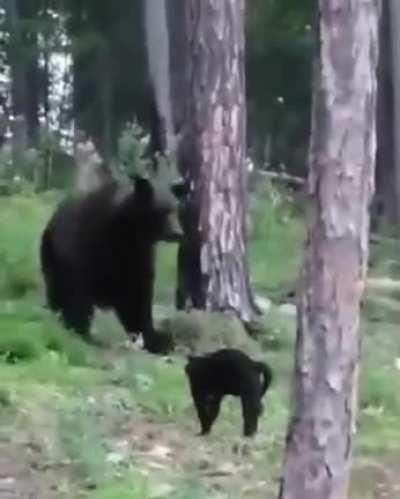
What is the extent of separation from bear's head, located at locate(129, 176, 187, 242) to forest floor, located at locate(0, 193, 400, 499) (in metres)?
0.82

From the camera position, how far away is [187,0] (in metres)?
11.6

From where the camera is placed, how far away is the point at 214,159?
11.3 m

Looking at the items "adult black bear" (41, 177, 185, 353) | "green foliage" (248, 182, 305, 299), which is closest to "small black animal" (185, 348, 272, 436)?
"adult black bear" (41, 177, 185, 353)

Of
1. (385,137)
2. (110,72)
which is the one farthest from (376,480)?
(110,72)

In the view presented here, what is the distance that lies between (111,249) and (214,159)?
1.06m

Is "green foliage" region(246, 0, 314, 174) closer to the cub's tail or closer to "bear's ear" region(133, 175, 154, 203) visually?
"bear's ear" region(133, 175, 154, 203)

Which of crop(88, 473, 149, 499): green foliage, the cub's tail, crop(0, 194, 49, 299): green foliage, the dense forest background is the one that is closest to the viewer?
crop(88, 473, 149, 499): green foliage

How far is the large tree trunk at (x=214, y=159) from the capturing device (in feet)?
37.1

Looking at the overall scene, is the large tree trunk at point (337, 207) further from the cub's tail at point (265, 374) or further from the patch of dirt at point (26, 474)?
the cub's tail at point (265, 374)

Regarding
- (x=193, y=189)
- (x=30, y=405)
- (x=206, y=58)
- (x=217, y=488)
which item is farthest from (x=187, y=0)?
(x=217, y=488)

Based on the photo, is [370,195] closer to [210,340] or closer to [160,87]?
[210,340]

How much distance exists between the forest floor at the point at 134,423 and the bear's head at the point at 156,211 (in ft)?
2.68

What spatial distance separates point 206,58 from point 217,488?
5086 millimetres

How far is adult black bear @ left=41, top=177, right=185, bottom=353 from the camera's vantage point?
1096cm
